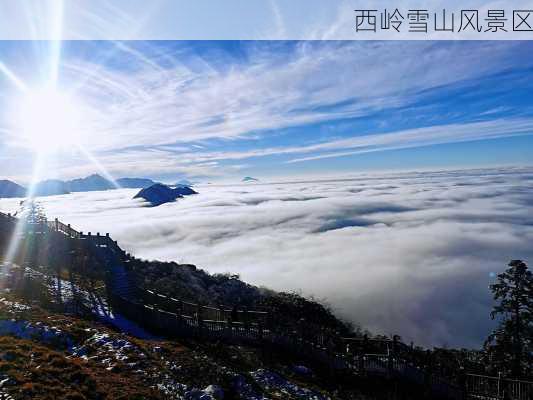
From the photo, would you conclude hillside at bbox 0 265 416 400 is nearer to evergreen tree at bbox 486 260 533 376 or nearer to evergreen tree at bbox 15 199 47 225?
evergreen tree at bbox 486 260 533 376

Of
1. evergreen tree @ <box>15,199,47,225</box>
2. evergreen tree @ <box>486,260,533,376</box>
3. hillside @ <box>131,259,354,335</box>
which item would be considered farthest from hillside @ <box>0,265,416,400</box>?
evergreen tree @ <box>15,199,47,225</box>

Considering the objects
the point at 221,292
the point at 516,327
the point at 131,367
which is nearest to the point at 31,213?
the point at 221,292

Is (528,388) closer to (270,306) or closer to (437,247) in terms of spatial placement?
(270,306)

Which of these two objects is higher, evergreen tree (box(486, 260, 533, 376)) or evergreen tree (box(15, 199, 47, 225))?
evergreen tree (box(15, 199, 47, 225))

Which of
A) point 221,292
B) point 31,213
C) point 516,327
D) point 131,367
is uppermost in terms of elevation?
point 31,213

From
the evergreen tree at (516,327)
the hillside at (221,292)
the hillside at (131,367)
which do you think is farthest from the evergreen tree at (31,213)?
the evergreen tree at (516,327)

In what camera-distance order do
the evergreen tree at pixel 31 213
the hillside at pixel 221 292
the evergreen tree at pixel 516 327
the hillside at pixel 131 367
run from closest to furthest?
the hillside at pixel 131 367 < the evergreen tree at pixel 516 327 < the hillside at pixel 221 292 < the evergreen tree at pixel 31 213

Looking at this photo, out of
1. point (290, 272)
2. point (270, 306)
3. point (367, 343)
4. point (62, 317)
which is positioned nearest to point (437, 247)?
point (290, 272)

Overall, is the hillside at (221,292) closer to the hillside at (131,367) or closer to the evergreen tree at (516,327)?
the hillside at (131,367)

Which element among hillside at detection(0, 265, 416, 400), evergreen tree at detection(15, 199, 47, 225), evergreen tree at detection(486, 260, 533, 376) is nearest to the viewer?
hillside at detection(0, 265, 416, 400)

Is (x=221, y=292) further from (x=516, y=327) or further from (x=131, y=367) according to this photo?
(x=131, y=367)

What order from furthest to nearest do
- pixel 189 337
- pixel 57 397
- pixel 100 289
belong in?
1. pixel 100 289
2. pixel 189 337
3. pixel 57 397
